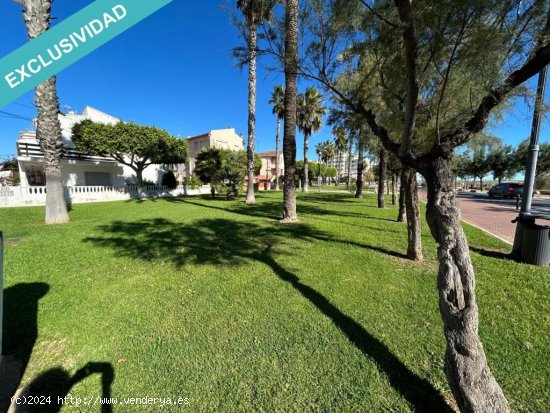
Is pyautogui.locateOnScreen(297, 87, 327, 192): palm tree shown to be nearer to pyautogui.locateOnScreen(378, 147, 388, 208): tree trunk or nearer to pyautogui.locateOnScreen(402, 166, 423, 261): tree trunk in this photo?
pyautogui.locateOnScreen(378, 147, 388, 208): tree trunk

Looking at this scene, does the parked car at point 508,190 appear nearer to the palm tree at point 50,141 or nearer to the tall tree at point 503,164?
the tall tree at point 503,164

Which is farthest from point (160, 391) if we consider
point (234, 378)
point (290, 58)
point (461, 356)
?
point (290, 58)

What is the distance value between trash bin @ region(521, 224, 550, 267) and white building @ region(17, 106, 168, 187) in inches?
1028

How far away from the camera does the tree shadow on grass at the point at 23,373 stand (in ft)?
6.81

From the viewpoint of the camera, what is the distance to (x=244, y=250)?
247 inches

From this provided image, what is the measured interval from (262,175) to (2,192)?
151 feet

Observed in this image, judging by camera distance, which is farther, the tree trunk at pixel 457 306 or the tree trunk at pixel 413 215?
the tree trunk at pixel 413 215

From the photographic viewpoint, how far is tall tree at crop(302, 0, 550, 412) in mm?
2078

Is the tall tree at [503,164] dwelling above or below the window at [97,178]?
above

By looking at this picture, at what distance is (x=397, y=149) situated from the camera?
337 cm

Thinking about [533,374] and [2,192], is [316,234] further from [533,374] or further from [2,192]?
[2,192]

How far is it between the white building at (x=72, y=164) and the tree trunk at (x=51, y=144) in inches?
470

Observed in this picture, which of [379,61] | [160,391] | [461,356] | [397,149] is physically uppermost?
[379,61]

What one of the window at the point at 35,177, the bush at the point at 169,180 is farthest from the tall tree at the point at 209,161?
the window at the point at 35,177
